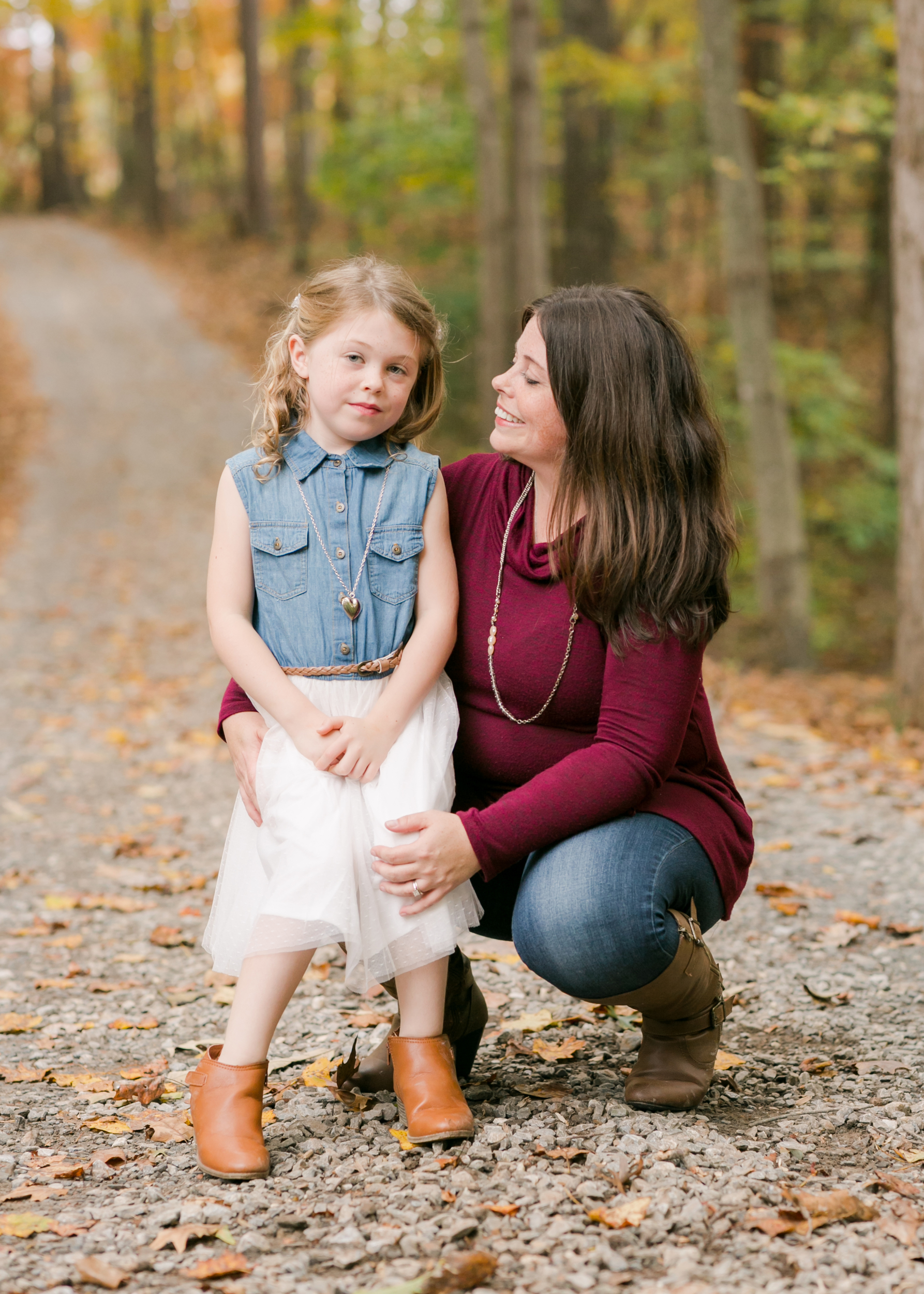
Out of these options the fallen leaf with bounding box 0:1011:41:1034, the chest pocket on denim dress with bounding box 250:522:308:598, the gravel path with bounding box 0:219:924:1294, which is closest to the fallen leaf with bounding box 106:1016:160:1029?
the gravel path with bounding box 0:219:924:1294

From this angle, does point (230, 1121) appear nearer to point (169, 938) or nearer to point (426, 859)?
point (426, 859)

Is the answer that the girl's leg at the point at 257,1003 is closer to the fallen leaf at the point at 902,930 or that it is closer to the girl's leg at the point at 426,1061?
the girl's leg at the point at 426,1061

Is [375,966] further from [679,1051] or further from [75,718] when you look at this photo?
[75,718]

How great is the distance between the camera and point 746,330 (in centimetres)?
790

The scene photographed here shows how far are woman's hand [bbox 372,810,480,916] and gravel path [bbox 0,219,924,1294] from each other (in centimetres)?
50

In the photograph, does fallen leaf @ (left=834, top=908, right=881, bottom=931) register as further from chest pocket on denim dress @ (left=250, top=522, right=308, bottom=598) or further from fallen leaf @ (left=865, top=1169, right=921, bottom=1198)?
chest pocket on denim dress @ (left=250, top=522, right=308, bottom=598)

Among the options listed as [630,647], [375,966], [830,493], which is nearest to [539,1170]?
[375,966]

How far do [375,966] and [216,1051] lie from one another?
0.36 meters

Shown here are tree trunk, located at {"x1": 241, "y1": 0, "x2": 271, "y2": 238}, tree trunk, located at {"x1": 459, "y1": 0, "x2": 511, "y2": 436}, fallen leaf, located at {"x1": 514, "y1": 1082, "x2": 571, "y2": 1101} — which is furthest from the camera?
tree trunk, located at {"x1": 241, "y1": 0, "x2": 271, "y2": 238}

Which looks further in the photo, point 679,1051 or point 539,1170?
point 679,1051

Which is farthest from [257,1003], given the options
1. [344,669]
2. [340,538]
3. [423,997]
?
[340,538]

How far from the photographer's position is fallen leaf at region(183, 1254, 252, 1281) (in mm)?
1879

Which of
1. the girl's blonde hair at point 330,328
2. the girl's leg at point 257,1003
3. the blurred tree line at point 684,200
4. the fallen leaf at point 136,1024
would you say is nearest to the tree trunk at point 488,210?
the blurred tree line at point 684,200

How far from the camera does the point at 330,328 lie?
8.16 ft
